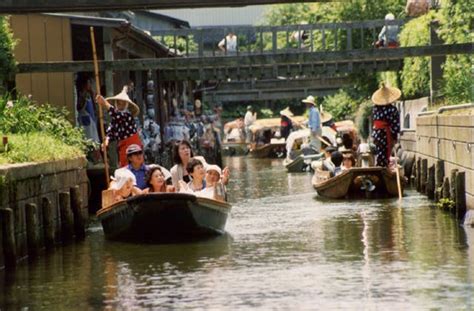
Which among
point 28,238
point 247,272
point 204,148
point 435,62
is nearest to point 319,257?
point 247,272

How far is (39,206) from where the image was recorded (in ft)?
62.9

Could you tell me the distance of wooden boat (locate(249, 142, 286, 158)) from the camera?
5722 centimetres

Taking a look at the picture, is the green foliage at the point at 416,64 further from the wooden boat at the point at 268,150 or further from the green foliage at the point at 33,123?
the green foliage at the point at 33,123

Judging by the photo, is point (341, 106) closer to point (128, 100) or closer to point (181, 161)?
point (128, 100)

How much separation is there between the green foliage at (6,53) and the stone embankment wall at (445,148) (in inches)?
314

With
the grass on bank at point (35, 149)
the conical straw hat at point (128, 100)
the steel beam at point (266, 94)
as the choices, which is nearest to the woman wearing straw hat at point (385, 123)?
the conical straw hat at point (128, 100)

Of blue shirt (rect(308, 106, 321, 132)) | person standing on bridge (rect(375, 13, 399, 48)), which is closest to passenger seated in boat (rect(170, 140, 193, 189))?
blue shirt (rect(308, 106, 321, 132))

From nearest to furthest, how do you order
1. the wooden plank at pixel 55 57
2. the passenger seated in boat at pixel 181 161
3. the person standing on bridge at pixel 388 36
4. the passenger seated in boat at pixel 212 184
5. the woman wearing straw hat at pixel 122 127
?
the passenger seated in boat at pixel 212 184 < the passenger seated in boat at pixel 181 161 < the woman wearing straw hat at pixel 122 127 < the wooden plank at pixel 55 57 < the person standing on bridge at pixel 388 36

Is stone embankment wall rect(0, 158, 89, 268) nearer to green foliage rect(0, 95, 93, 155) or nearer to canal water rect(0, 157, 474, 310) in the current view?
canal water rect(0, 157, 474, 310)

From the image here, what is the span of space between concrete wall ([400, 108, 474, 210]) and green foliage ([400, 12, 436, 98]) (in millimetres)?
8655

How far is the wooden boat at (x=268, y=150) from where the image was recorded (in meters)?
57.2

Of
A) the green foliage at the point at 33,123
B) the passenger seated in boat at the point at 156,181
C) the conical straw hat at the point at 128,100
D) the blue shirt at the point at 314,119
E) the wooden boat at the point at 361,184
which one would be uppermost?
the conical straw hat at the point at 128,100

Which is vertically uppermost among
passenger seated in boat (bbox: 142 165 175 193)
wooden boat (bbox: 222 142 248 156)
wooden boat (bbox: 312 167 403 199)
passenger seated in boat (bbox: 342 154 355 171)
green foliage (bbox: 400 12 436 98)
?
green foliage (bbox: 400 12 436 98)

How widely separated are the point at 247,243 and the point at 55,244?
2585 millimetres
